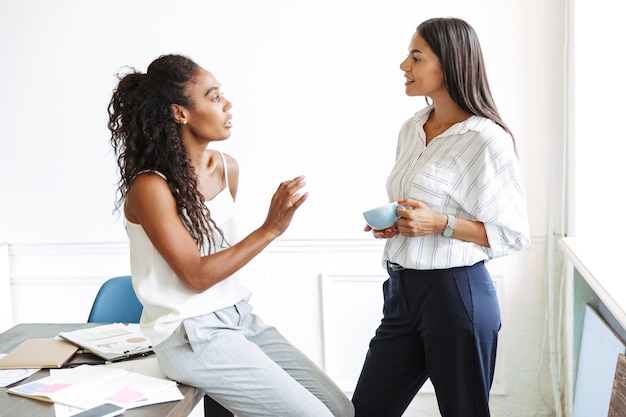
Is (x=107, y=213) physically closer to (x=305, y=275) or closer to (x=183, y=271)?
(x=305, y=275)

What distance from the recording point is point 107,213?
3.50 meters

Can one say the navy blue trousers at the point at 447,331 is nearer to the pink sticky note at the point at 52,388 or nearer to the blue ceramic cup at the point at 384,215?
the blue ceramic cup at the point at 384,215

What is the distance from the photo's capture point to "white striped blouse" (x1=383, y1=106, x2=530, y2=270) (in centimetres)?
196

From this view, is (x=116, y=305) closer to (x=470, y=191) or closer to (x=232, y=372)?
(x=232, y=372)

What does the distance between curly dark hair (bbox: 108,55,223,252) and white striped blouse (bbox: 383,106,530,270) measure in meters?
0.54

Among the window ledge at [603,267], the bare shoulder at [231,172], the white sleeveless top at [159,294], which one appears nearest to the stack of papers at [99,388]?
the white sleeveless top at [159,294]

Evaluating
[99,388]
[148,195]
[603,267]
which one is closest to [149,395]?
[99,388]

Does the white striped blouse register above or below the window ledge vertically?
above

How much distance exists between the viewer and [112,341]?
2.22 m

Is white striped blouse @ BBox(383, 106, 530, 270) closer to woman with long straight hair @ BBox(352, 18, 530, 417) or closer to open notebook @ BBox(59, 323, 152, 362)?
woman with long straight hair @ BBox(352, 18, 530, 417)

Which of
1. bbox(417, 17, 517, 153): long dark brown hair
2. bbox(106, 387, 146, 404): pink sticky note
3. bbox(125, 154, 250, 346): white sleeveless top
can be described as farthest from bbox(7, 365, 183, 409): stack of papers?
bbox(417, 17, 517, 153): long dark brown hair

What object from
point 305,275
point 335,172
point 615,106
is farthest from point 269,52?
point 615,106

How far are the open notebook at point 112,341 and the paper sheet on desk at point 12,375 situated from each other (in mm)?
184

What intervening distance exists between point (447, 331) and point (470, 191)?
0.36 m
